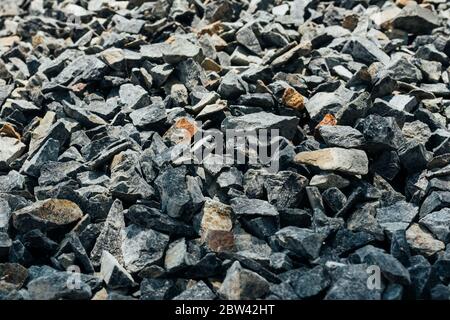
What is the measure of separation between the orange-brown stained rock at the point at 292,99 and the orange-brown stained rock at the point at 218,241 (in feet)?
6.00

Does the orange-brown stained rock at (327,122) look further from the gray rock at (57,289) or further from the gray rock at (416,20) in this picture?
the gray rock at (57,289)

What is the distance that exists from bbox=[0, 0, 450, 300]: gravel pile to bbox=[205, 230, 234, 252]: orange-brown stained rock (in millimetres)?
16

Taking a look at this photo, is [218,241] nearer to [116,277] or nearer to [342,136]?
[116,277]

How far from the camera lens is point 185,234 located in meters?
4.42

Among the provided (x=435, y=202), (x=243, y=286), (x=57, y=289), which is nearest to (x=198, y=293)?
(x=243, y=286)

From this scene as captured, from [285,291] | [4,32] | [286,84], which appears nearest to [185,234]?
[285,291]

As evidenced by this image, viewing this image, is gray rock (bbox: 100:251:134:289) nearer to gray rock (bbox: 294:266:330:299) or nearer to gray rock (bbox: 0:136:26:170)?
gray rock (bbox: 294:266:330:299)

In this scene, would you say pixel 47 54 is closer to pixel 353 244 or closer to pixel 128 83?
pixel 128 83

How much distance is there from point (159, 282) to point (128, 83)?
9.48 ft

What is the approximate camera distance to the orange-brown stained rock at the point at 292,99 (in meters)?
5.60

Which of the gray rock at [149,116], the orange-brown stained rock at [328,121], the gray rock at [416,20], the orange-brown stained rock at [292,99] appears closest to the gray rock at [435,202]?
the orange-brown stained rock at [328,121]

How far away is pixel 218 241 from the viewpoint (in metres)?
4.34

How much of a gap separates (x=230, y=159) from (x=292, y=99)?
43.8 inches

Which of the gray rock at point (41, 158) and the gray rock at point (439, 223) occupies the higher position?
the gray rock at point (41, 158)
